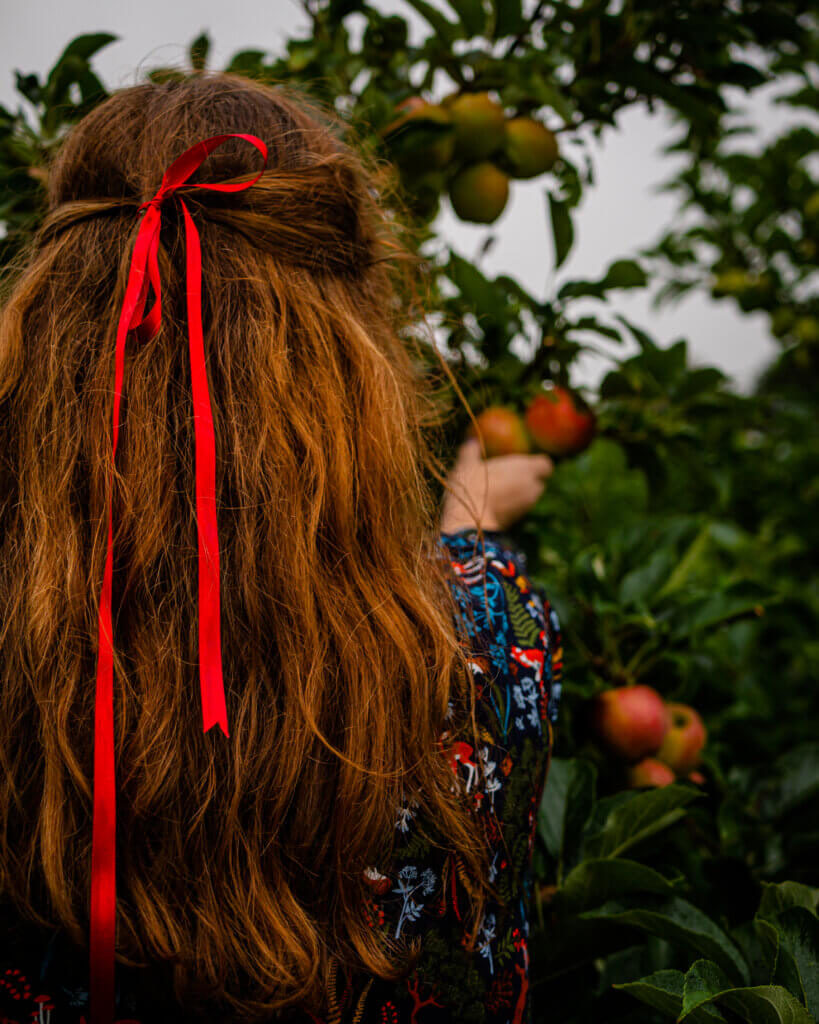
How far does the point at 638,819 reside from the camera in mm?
770

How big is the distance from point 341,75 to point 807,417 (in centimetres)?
178

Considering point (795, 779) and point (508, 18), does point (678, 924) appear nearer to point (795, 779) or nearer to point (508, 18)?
point (795, 779)

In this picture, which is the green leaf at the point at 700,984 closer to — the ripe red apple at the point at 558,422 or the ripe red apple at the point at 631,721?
the ripe red apple at the point at 631,721

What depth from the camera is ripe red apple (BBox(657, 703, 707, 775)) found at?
984 millimetres

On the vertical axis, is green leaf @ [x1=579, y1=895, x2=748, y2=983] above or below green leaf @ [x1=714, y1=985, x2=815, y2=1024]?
below

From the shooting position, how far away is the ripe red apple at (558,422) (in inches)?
40.0

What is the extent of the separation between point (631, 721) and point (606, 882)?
239mm

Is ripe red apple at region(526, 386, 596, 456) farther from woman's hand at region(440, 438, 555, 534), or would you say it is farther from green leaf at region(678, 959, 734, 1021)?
green leaf at region(678, 959, 734, 1021)

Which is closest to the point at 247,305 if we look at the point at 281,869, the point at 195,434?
the point at 195,434

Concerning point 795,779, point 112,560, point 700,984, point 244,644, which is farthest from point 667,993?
point 795,779

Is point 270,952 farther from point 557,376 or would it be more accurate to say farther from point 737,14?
point 737,14

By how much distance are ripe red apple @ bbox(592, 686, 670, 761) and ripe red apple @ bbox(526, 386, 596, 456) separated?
350 millimetres

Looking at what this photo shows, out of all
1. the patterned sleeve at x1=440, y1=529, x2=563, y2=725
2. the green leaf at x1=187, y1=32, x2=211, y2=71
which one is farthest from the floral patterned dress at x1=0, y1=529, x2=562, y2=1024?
the green leaf at x1=187, y1=32, x2=211, y2=71

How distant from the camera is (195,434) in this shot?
0.52 metres
